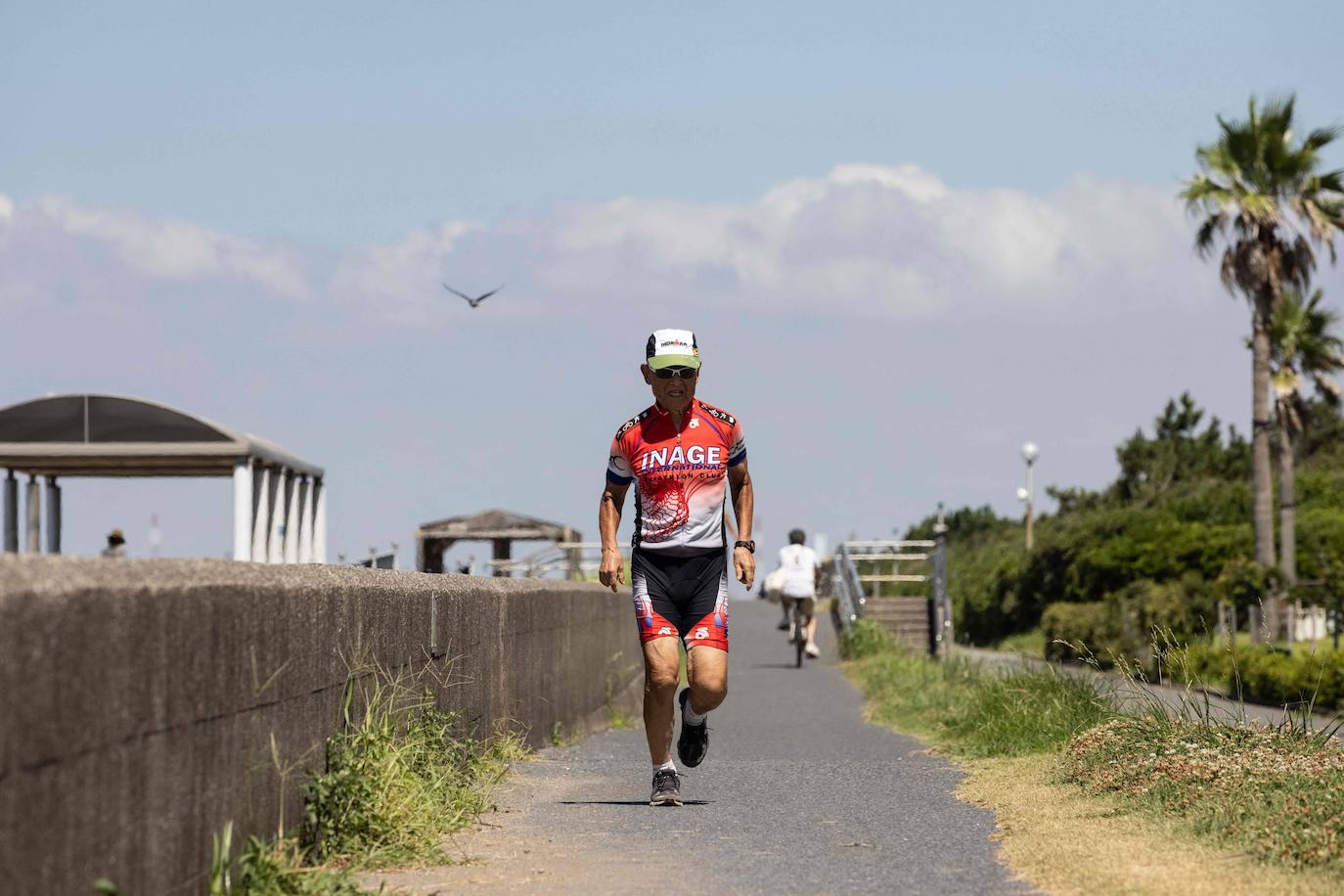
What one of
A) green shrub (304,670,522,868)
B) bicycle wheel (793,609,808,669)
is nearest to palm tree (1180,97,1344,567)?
bicycle wheel (793,609,808,669)

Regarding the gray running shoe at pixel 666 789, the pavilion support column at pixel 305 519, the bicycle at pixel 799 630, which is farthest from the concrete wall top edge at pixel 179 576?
the bicycle at pixel 799 630

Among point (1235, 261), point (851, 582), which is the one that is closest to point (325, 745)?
point (851, 582)

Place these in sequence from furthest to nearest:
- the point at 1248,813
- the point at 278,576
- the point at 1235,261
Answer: the point at 1235,261
the point at 1248,813
the point at 278,576

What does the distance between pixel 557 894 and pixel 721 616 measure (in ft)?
9.17

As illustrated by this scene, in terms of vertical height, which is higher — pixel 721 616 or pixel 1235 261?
pixel 1235 261

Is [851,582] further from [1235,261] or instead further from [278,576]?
[278,576]

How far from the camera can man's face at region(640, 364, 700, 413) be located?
871 cm

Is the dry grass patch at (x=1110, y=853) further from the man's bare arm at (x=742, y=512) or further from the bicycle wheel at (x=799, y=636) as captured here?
the bicycle wheel at (x=799, y=636)

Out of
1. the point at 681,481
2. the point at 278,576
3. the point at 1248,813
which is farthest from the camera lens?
the point at 681,481

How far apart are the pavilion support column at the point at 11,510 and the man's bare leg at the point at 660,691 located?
10.5 meters

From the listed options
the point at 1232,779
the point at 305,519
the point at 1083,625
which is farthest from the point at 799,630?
the point at 1232,779

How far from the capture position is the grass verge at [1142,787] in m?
6.51

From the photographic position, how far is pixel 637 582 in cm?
877

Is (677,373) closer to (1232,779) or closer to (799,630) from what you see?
(1232,779)
